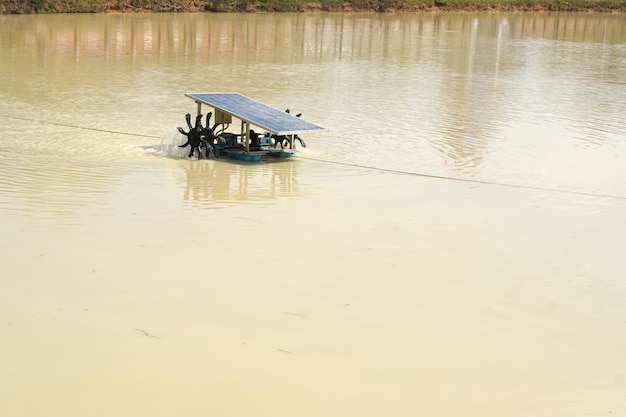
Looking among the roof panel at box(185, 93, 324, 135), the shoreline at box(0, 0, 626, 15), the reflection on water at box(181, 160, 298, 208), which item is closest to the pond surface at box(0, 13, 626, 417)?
the reflection on water at box(181, 160, 298, 208)

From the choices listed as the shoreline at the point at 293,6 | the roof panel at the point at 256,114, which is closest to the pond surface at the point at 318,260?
the roof panel at the point at 256,114

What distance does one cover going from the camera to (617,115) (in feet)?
52.4

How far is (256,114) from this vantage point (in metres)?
11.0

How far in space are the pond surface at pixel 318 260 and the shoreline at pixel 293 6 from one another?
1695cm

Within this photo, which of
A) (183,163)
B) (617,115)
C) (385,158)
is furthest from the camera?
(617,115)

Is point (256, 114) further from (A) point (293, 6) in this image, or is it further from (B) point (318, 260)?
Answer: (A) point (293, 6)

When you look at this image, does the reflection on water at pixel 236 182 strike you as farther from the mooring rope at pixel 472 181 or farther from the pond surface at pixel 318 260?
the mooring rope at pixel 472 181

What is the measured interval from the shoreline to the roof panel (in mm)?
22440

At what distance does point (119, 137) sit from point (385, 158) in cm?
346

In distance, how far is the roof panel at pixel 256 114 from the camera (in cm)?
1059

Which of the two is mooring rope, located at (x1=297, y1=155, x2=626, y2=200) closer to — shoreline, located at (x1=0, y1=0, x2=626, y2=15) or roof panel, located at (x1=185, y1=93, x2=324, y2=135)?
roof panel, located at (x1=185, y1=93, x2=324, y2=135)

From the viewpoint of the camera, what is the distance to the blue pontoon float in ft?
35.5

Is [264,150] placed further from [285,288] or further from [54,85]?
[54,85]

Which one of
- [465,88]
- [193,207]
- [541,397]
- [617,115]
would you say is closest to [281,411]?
[541,397]
